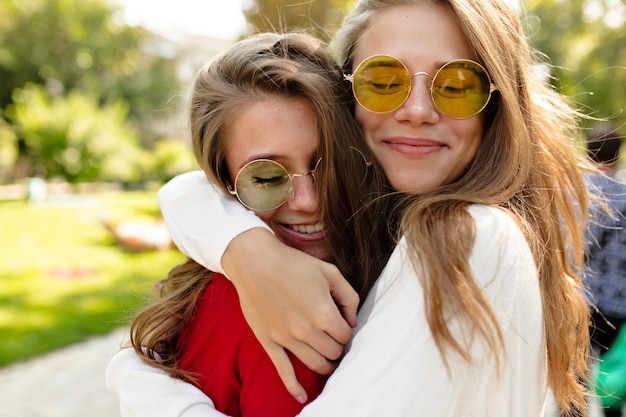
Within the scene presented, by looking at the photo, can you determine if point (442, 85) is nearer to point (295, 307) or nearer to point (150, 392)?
point (295, 307)

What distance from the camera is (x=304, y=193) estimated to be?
1.79m

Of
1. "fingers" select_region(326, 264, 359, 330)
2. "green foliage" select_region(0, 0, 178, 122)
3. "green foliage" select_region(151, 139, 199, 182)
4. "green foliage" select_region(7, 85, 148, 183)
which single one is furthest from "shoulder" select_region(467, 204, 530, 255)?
"green foliage" select_region(0, 0, 178, 122)

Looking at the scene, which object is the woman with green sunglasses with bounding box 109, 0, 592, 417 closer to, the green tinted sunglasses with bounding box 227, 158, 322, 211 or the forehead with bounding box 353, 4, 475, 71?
the forehead with bounding box 353, 4, 475, 71

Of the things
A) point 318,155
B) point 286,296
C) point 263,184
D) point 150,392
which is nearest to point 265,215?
point 263,184

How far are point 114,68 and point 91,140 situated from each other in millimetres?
16145

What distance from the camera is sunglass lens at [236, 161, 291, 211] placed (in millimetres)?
1752

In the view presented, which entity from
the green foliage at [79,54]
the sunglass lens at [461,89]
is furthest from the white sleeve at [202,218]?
the green foliage at [79,54]

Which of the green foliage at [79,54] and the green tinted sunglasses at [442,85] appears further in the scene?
the green foliage at [79,54]

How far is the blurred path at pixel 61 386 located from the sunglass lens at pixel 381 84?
362cm

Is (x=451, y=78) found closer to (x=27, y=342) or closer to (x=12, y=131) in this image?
(x=27, y=342)

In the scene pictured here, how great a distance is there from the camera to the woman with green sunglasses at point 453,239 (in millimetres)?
1223

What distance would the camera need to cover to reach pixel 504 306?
4.16ft

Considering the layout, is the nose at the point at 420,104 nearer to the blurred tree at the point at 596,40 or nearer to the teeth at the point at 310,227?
the teeth at the point at 310,227

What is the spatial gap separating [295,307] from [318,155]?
0.55 m
